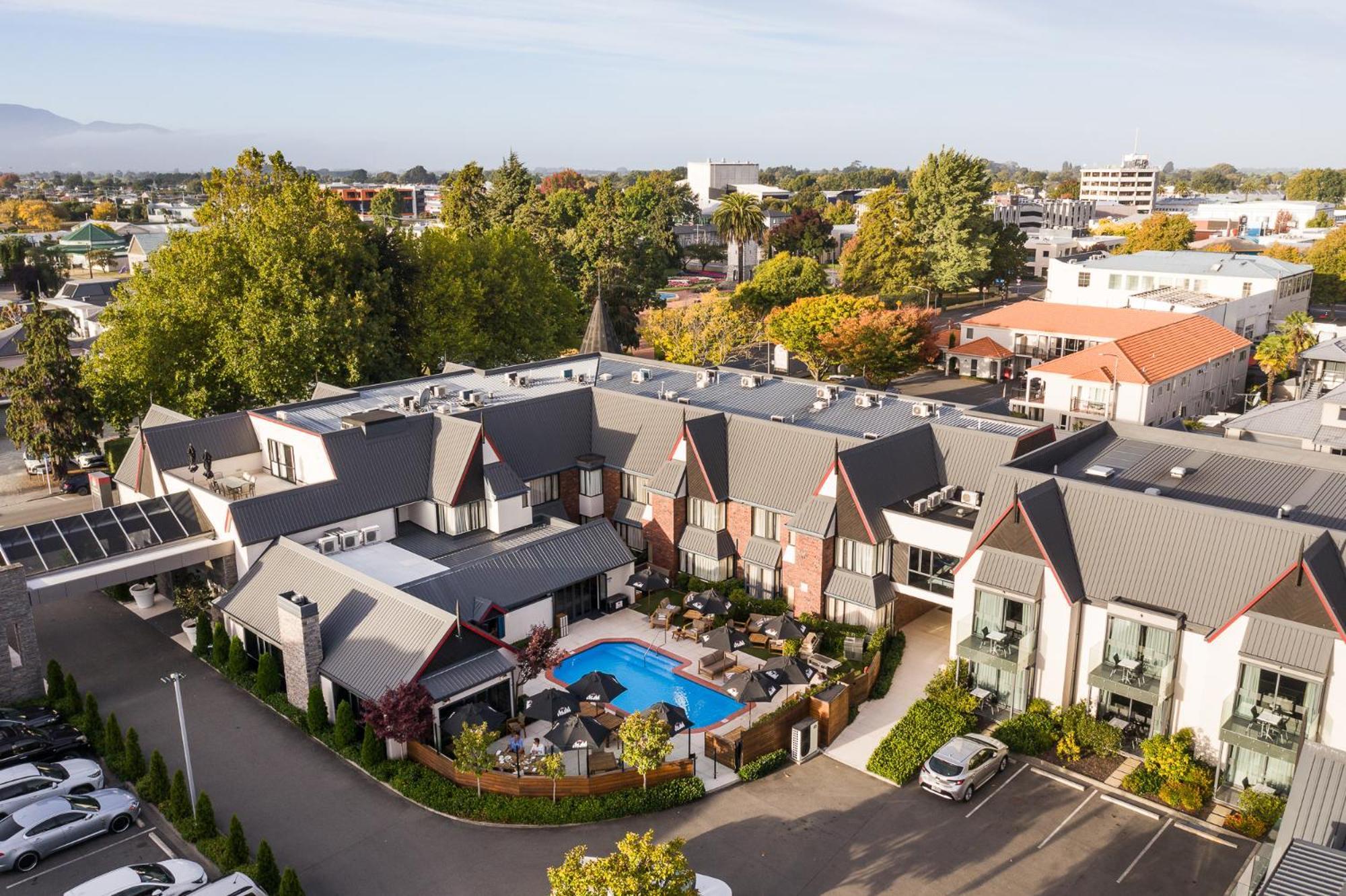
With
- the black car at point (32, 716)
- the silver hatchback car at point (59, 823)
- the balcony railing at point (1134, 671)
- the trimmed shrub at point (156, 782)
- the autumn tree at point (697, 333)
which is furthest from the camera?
the autumn tree at point (697, 333)

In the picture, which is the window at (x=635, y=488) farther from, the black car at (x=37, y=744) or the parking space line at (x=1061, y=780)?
the black car at (x=37, y=744)

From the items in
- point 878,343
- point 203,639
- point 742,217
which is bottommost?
point 203,639

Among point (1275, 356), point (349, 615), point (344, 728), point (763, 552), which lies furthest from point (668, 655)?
point (1275, 356)

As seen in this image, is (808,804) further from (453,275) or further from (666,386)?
(453,275)

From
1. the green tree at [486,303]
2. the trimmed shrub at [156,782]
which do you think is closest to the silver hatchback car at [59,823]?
the trimmed shrub at [156,782]

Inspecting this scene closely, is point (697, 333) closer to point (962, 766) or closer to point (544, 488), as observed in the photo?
point (544, 488)

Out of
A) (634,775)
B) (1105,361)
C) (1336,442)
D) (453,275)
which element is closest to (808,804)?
(634,775)
